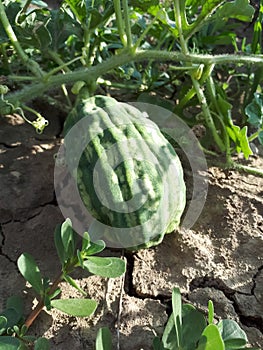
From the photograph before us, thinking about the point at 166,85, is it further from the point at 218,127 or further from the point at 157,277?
the point at 157,277

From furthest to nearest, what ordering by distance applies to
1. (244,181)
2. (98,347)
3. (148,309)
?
(244,181), (148,309), (98,347)

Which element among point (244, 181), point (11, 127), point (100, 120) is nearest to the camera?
point (100, 120)

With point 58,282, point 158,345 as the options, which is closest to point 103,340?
point 158,345

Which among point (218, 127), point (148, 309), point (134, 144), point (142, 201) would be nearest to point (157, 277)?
point (148, 309)

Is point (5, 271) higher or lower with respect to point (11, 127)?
lower

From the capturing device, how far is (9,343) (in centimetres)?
143

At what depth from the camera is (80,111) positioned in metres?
1.99

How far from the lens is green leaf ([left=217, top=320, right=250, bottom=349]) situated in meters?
1.44

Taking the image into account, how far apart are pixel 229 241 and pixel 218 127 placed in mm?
579

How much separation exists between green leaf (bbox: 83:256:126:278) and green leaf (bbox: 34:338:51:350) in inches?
9.1

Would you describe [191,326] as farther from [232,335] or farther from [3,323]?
[3,323]

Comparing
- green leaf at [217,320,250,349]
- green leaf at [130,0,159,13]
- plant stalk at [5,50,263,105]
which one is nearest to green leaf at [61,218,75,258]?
green leaf at [217,320,250,349]

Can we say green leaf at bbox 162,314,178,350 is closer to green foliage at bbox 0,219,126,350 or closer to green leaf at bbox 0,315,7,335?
green foliage at bbox 0,219,126,350

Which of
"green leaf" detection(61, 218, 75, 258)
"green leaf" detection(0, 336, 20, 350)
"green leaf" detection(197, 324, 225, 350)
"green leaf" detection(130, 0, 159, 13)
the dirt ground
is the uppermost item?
"green leaf" detection(130, 0, 159, 13)
